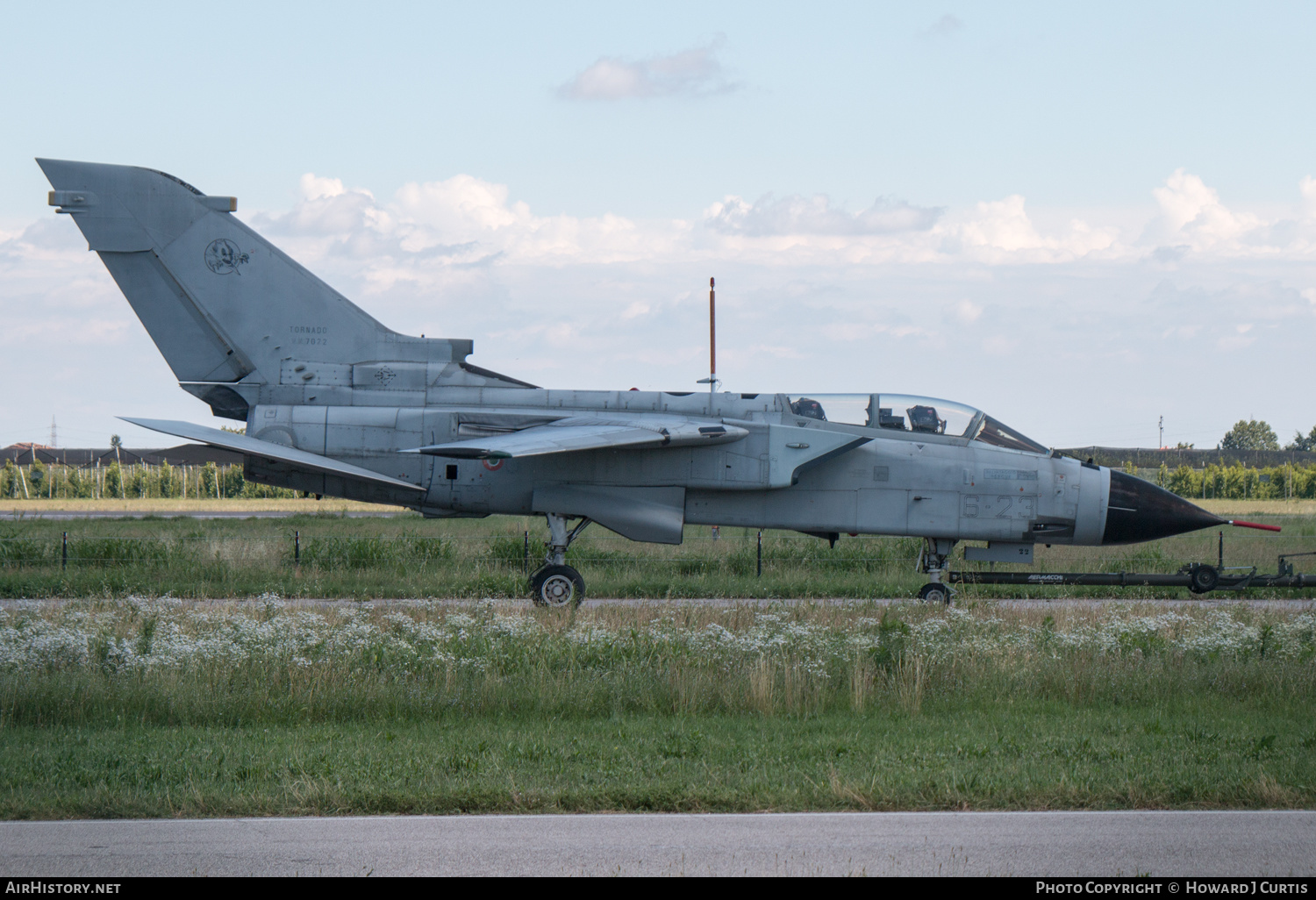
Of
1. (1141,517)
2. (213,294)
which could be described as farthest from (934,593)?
(213,294)

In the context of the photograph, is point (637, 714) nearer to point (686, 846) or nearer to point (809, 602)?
point (686, 846)

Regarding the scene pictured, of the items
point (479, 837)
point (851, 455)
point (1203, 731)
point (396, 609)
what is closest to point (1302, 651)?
point (1203, 731)

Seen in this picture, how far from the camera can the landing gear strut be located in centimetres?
1712

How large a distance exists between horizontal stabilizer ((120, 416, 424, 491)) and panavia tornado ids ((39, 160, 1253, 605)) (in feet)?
0.20

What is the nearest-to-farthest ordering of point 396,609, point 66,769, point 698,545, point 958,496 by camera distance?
point 66,769, point 396,609, point 958,496, point 698,545

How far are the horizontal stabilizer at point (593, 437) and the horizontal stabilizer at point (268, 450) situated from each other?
3.56 ft

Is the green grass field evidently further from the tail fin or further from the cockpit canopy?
the tail fin

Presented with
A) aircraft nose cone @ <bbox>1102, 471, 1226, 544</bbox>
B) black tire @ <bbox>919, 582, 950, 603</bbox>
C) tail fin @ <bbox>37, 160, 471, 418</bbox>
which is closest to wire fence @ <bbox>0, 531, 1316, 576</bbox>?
tail fin @ <bbox>37, 160, 471, 418</bbox>

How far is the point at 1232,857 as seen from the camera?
581 centimetres

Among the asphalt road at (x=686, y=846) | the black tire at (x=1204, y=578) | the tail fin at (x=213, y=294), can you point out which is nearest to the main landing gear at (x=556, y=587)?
the tail fin at (x=213, y=294)

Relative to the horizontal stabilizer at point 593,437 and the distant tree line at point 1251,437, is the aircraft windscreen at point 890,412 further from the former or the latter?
the distant tree line at point 1251,437

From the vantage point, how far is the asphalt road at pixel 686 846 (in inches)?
222

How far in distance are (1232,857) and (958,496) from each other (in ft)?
37.2
